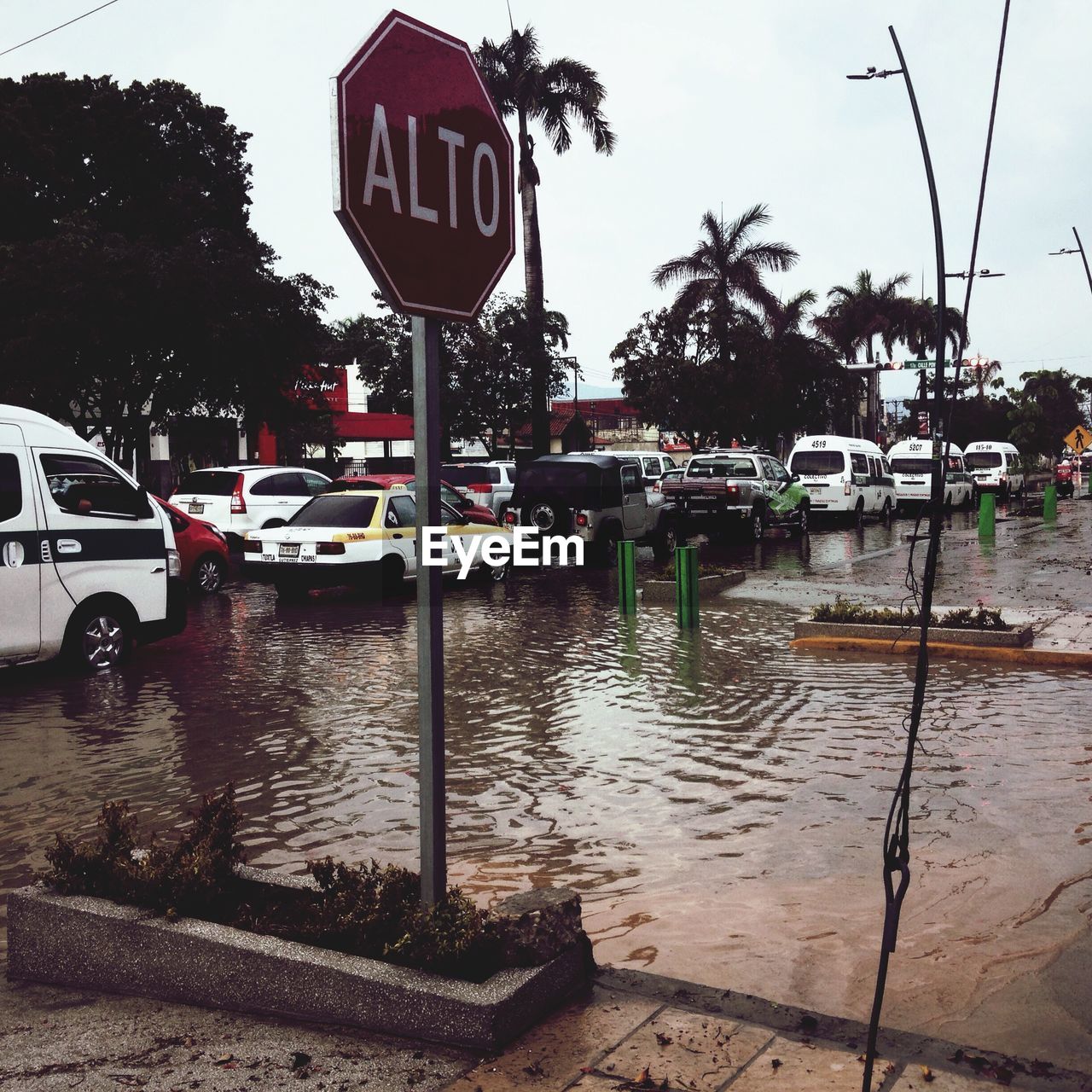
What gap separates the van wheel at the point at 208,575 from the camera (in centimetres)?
1816

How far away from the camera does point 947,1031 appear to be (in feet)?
12.9

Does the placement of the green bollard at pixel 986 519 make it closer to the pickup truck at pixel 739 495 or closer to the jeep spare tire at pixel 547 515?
the pickup truck at pixel 739 495

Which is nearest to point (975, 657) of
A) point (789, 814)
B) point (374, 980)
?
point (789, 814)

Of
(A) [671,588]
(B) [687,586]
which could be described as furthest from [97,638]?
(A) [671,588]

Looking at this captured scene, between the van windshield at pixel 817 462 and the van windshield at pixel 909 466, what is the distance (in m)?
8.18

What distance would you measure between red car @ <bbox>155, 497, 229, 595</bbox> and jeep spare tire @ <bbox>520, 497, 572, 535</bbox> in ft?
17.8

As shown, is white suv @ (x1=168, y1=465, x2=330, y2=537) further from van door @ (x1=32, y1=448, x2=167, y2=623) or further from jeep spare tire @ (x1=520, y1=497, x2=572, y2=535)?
van door @ (x1=32, y1=448, x2=167, y2=623)

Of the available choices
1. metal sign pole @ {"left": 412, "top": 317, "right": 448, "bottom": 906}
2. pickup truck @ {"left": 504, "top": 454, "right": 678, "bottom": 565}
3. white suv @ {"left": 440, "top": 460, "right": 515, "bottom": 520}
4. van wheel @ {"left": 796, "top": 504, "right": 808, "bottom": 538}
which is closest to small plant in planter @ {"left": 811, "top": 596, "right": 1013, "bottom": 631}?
metal sign pole @ {"left": 412, "top": 317, "right": 448, "bottom": 906}

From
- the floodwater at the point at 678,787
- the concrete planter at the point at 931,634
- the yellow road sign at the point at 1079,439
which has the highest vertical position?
the yellow road sign at the point at 1079,439

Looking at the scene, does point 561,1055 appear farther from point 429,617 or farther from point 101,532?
point 101,532

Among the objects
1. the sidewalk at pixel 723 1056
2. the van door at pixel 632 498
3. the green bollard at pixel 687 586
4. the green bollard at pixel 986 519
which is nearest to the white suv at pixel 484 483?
the van door at pixel 632 498

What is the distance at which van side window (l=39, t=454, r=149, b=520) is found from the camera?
34.7 feet

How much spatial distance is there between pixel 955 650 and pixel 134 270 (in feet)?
55.7

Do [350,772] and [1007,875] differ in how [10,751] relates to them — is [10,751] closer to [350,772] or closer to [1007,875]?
[350,772]
